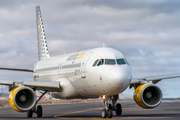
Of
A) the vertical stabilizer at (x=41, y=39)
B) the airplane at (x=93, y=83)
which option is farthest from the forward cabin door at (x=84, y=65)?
the vertical stabilizer at (x=41, y=39)

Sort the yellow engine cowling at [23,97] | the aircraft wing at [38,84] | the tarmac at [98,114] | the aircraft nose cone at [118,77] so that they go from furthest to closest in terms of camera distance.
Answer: the aircraft wing at [38,84]
the yellow engine cowling at [23,97]
the tarmac at [98,114]
the aircraft nose cone at [118,77]

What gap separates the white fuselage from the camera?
2009 cm

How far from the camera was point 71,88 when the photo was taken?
80.8 feet

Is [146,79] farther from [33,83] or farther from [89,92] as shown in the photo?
[33,83]

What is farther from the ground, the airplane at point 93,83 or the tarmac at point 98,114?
the airplane at point 93,83

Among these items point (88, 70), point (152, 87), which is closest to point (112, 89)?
point (88, 70)

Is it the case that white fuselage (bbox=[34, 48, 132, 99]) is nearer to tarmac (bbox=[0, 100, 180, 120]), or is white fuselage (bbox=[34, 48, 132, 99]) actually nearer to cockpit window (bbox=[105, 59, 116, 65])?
cockpit window (bbox=[105, 59, 116, 65])

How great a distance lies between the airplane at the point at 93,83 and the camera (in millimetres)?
20422

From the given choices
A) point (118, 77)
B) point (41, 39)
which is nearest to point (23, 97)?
point (118, 77)

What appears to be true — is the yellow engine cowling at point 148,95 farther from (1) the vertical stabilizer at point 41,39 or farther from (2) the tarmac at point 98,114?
(1) the vertical stabilizer at point 41,39

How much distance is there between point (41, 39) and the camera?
1496 inches

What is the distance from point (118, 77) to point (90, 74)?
2557 millimetres

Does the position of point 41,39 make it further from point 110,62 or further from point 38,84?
point 110,62

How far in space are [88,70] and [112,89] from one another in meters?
2.42
